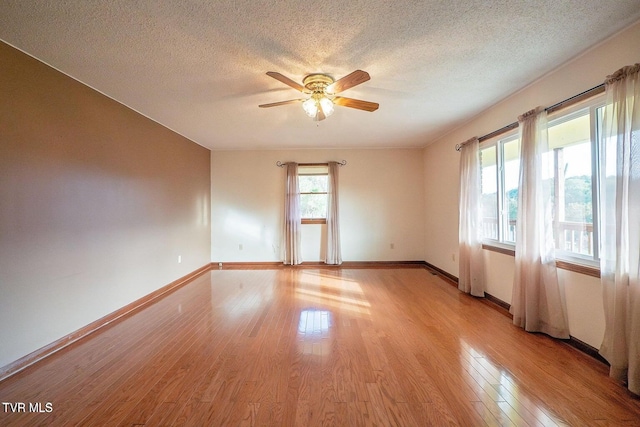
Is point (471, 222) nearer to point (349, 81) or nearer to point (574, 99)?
point (574, 99)

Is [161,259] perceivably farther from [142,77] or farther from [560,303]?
[560,303]

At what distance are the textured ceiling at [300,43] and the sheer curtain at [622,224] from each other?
1.84 feet

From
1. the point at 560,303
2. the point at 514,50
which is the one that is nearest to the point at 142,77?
the point at 514,50

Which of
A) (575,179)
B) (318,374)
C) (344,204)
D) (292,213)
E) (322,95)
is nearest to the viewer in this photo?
(318,374)

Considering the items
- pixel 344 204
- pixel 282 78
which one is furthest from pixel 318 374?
pixel 344 204

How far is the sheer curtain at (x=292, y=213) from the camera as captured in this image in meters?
5.52

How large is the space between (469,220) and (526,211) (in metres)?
1.08

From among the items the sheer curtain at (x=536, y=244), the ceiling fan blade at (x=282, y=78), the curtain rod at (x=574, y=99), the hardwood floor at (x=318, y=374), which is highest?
the ceiling fan blade at (x=282, y=78)

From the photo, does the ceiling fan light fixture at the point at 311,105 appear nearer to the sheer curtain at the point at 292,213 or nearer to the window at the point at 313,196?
the sheer curtain at the point at 292,213

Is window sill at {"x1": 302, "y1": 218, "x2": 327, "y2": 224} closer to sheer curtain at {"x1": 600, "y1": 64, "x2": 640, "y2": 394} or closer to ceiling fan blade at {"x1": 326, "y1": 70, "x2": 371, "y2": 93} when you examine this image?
ceiling fan blade at {"x1": 326, "y1": 70, "x2": 371, "y2": 93}

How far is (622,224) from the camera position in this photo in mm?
1772

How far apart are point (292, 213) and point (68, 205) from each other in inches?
139

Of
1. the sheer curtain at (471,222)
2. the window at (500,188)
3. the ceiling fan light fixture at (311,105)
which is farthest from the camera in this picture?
the sheer curtain at (471,222)

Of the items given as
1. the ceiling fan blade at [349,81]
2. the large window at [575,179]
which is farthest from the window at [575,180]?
the ceiling fan blade at [349,81]
